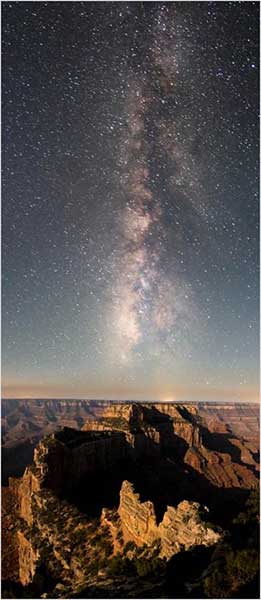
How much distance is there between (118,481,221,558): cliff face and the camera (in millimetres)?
17234

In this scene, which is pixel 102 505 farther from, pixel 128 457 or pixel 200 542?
pixel 128 457

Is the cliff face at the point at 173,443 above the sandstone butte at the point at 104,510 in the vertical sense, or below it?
below

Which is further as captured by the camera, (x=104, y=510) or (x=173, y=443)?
(x=173, y=443)

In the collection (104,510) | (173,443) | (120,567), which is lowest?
(173,443)

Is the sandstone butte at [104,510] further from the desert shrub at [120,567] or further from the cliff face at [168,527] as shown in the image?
the desert shrub at [120,567]

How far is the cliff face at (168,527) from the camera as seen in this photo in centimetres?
1723

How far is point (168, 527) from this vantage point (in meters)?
18.8

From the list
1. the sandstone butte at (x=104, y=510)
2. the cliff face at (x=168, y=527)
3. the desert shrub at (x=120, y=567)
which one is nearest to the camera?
the cliff face at (x=168, y=527)

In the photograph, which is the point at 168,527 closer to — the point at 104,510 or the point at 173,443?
the point at 104,510

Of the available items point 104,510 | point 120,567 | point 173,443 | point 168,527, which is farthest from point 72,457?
point 173,443

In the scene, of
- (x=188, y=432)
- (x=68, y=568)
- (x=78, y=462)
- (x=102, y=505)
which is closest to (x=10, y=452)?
(x=188, y=432)

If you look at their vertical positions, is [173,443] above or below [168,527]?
below

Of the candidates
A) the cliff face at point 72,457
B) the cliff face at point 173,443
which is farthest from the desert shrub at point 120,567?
the cliff face at point 173,443

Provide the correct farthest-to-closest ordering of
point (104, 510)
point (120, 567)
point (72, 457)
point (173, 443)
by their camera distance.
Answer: point (173, 443) < point (72, 457) < point (104, 510) < point (120, 567)
